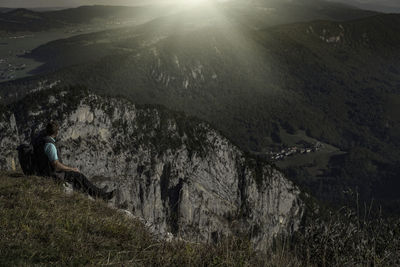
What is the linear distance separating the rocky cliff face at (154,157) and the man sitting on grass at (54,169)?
104 meters

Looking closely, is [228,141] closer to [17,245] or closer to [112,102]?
[112,102]

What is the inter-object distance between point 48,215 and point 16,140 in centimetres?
12507

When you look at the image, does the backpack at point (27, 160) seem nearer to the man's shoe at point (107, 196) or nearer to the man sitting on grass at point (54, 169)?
the man sitting on grass at point (54, 169)

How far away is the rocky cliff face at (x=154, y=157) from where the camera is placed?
12519cm

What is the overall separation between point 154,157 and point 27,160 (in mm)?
126477

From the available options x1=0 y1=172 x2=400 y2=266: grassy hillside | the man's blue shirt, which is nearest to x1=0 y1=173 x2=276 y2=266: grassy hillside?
x1=0 y1=172 x2=400 y2=266: grassy hillside

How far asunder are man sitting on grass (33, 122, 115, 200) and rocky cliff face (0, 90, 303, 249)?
104 meters

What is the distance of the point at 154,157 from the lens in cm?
14125

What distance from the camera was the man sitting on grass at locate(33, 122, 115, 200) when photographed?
14602 millimetres

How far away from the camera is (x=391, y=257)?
8.55 metres

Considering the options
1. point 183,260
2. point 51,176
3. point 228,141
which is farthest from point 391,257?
point 228,141

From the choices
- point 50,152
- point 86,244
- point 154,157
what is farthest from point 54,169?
point 154,157

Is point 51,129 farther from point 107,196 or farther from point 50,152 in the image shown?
point 107,196

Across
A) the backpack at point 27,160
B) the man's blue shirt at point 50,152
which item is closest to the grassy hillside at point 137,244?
the man's blue shirt at point 50,152
